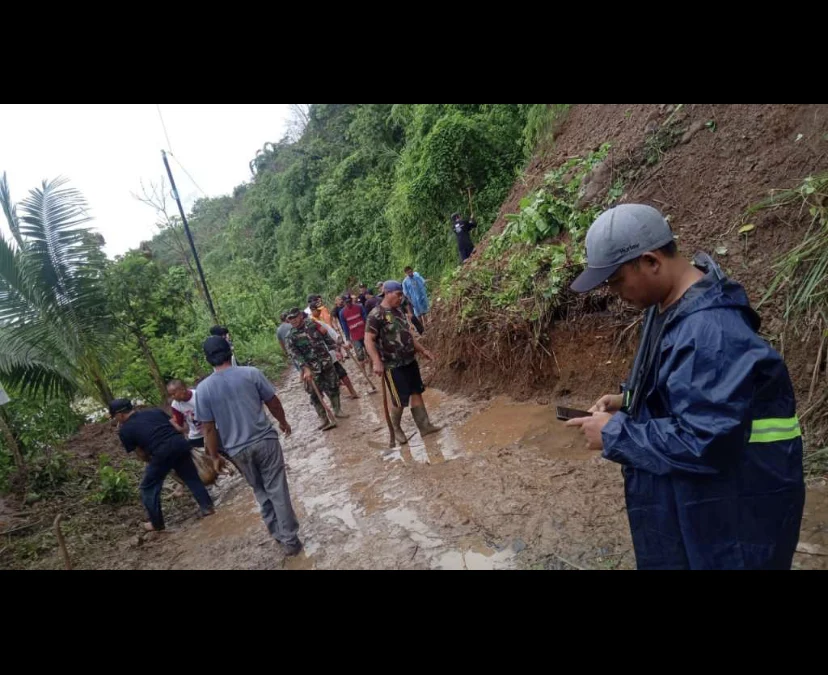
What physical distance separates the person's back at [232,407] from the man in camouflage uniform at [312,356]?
10.9 ft

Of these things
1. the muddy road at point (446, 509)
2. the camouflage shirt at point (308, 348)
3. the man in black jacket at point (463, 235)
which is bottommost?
the muddy road at point (446, 509)

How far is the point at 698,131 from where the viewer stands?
602 centimetres

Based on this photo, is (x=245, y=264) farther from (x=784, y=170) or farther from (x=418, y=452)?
(x=784, y=170)

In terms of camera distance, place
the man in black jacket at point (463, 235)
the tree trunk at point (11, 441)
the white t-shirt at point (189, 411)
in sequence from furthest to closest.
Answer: the man in black jacket at point (463, 235) < the tree trunk at point (11, 441) < the white t-shirt at point (189, 411)

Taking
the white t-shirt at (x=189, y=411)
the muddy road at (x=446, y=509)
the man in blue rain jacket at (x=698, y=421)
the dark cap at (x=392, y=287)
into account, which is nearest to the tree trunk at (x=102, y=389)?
the white t-shirt at (x=189, y=411)

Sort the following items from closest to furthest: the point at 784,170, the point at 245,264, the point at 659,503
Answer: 1. the point at 659,503
2. the point at 784,170
3. the point at 245,264

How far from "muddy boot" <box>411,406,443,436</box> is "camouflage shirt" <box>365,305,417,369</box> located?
2.16 ft

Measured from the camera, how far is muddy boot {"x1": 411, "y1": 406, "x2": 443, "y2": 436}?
594cm

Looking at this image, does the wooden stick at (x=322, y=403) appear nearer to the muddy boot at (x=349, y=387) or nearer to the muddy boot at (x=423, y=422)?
the muddy boot at (x=349, y=387)

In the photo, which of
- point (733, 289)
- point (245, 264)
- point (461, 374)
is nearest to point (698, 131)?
point (461, 374)

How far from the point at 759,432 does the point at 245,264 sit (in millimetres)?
28689

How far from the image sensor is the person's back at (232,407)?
4.12m

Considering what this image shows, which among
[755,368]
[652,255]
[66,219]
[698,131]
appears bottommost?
[755,368]

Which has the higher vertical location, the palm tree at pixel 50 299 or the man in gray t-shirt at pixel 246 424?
the palm tree at pixel 50 299
